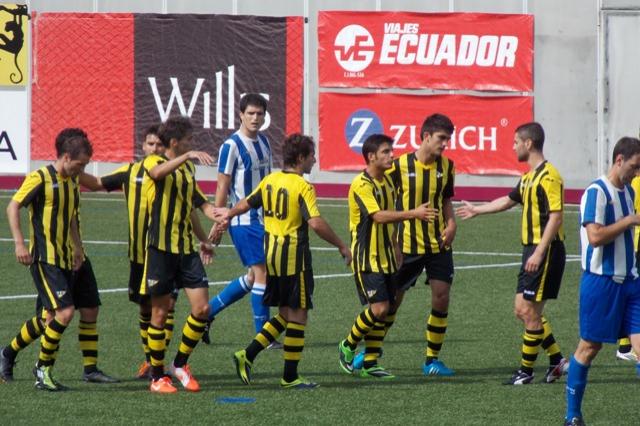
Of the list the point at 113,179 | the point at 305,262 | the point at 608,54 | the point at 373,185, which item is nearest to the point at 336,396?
the point at 305,262

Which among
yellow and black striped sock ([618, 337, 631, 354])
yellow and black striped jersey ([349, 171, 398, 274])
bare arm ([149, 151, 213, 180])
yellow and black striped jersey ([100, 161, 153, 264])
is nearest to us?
bare arm ([149, 151, 213, 180])

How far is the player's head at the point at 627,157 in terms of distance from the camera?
29.3 ft

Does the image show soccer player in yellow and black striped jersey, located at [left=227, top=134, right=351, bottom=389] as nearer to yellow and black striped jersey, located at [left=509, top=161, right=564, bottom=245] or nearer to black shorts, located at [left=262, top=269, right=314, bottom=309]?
black shorts, located at [left=262, top=269, right=314, bottom=309]

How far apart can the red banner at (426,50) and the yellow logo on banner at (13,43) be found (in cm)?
642

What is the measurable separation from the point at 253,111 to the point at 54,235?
2.41m

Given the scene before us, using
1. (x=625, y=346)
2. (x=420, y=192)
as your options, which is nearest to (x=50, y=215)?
(x=420, y=192)

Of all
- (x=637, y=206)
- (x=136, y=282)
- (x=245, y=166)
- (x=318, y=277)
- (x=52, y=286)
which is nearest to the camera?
(x=52, y=286)

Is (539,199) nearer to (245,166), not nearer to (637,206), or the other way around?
(637,206)

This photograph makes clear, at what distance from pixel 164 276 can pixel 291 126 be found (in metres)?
18.5

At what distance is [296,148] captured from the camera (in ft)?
34.6

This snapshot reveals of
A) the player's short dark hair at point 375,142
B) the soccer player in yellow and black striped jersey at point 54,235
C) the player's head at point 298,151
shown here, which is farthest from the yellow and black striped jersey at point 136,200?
the player's short dark hair at point 375,142

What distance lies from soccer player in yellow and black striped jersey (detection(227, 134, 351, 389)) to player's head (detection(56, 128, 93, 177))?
4.40 feet

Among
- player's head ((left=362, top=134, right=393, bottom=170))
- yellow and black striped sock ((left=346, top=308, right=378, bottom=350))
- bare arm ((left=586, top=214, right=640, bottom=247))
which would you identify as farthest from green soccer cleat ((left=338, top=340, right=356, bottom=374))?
bare arm ((left=586, top=214, right=640, bottom=247))

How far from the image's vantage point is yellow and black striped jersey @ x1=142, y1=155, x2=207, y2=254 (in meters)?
10.6
